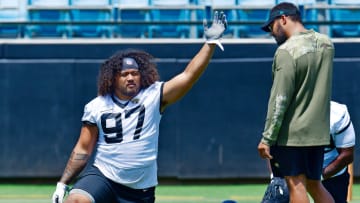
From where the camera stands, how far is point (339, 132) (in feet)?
23.6

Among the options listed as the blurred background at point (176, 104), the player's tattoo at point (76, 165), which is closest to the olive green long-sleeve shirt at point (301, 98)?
the player's tattoo at point (76, 165)

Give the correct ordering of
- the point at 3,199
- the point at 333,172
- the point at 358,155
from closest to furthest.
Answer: the point at 333,172
the point at 3,199
the point at 358,155

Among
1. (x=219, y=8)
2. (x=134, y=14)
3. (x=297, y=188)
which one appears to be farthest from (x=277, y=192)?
(x=134, y=14)

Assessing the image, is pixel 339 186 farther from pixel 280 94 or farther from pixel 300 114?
pixel 280 94

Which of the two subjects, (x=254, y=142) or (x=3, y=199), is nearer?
(x=3, y=199)

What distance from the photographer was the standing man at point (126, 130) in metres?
6.57

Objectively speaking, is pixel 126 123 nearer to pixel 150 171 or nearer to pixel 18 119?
pixel 150 171

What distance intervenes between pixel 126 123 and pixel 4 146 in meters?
5.56

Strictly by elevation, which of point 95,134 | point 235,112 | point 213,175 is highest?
point 95,134

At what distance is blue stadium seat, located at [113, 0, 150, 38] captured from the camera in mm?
12250

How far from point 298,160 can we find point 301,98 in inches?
18.2

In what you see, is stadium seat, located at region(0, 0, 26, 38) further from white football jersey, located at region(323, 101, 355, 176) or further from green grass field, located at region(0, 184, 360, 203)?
white football jersey, located at region(323, 101, 355, 176)

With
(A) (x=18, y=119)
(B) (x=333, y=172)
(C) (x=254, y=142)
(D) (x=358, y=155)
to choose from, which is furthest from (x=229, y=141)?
(B) (x=333, y=172)

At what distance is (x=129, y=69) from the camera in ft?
22.3
